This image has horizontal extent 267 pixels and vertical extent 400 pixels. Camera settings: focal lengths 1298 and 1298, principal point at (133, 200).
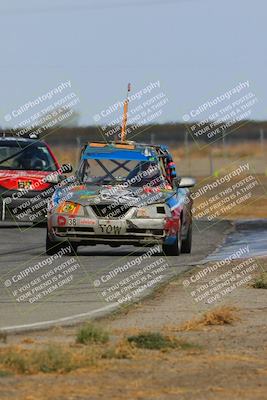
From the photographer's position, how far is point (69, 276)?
1584 centimetres

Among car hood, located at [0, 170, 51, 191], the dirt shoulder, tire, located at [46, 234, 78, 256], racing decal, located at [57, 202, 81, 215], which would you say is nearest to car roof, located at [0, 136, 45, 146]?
car hood, located at [0, 170, 51, 191]

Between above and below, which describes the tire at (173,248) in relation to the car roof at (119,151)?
below

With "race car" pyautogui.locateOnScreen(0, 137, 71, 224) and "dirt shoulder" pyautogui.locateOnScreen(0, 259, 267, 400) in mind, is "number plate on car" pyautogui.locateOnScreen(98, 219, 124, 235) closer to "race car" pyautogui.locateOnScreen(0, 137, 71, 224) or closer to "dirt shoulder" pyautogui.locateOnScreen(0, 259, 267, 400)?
"dirt shoulder" pyautogui.locateOnScreen(0, 259, 267, 400)

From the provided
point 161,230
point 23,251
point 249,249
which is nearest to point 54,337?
point 161,230

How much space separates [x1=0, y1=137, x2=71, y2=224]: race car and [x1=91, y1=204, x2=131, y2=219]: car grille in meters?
5.96

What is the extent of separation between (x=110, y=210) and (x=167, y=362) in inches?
355

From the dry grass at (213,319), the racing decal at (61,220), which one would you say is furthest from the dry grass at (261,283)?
the racing decal at (61,220)

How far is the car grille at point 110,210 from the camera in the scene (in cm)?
1828

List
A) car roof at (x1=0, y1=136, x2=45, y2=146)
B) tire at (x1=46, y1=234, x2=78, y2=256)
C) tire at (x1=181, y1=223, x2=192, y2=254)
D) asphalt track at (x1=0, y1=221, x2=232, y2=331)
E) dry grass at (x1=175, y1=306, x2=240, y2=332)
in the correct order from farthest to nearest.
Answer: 1. car roof at (x1=0, y1=136, x2=45, y2=146)
2. tire at (x1=181, y1=223, x2=192, y2=254)
3. tire at (x1=46, y1=234, x2=78, y2=256)
4. asphalt track at (x1=0, y1=221, x2=232, y2=331)
5. dry grass at (x1=175, y1=306, x2=240, y2=332)

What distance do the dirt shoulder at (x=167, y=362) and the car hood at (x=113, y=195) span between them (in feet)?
16.9

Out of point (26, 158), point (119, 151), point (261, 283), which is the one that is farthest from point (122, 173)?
point (26, 158)

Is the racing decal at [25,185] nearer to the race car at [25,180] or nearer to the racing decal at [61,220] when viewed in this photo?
the race car at [25,180]

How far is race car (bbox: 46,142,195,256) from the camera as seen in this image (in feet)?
60.0

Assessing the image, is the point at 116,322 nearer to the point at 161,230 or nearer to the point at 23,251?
the point at 161,230
